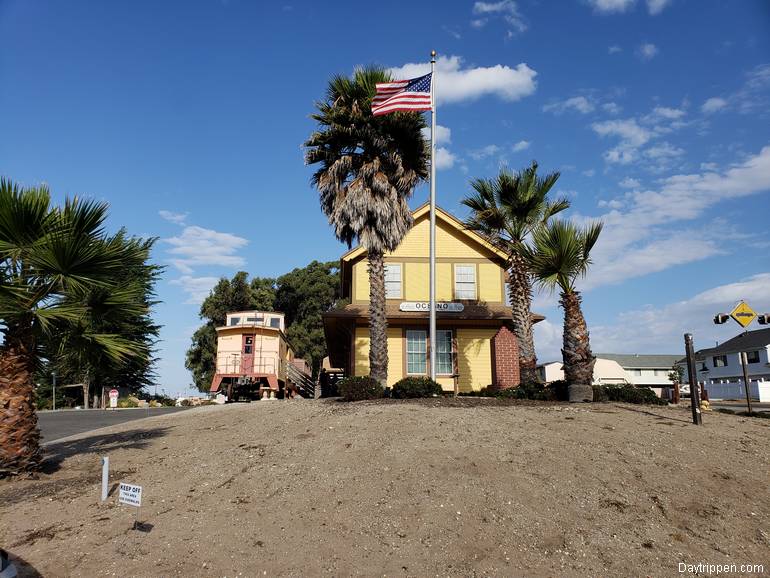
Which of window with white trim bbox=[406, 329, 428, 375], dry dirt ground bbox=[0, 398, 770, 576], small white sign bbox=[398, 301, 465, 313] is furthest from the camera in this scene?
window with white trim bbox=[406, 329, 428, 375]

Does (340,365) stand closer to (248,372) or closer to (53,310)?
(248,372)

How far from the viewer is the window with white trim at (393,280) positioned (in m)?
24.0

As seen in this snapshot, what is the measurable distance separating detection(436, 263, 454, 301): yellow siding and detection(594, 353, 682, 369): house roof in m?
58.0

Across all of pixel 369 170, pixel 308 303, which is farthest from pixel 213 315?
pixel 369 170

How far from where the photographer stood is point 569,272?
637 inches

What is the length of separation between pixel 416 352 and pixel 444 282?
11.9ft

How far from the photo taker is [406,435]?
34.8 ft

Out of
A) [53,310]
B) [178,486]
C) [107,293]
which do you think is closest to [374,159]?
→ [107,293]

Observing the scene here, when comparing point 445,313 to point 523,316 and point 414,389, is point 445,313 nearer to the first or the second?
point 523,316

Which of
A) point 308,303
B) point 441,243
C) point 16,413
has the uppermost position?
point 308,303

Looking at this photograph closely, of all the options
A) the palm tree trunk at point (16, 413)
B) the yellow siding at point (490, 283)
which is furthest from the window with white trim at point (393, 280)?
the palm tree trunk at point (16, 413)

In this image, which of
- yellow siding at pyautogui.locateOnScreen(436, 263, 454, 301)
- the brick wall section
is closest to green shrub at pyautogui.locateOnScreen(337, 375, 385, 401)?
the brick wall section

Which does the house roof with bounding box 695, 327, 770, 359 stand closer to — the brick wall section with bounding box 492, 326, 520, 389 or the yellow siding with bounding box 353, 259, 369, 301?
the brick wall section with bounding box 492, 326, 520, 389

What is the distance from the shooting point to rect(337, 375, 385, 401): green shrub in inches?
630
